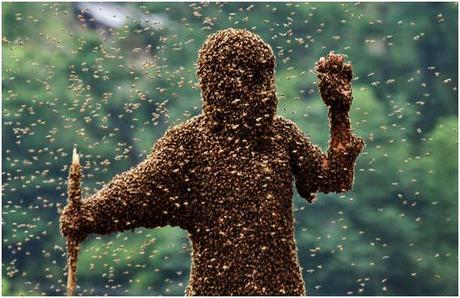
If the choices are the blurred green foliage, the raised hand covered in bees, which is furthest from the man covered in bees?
the blurred green foliage

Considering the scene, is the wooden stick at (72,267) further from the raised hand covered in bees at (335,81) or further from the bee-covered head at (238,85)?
the raised hand covered in bees at (335,81)

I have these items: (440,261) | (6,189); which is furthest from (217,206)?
(440,261)

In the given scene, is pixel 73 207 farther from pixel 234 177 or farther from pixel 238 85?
pixel 238 85

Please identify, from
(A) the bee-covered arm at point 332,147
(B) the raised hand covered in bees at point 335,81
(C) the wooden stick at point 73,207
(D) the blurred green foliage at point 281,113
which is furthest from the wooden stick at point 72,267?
(D) the blurred green foliage at point 281,113

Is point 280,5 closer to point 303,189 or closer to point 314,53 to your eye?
point 314,53

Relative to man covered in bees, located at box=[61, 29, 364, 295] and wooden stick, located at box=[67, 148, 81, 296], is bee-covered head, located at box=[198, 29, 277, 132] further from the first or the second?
wooden stick, located at box=[67, 148, 81, 296]

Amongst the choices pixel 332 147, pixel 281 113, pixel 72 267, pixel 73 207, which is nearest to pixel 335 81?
pixel 332 147
